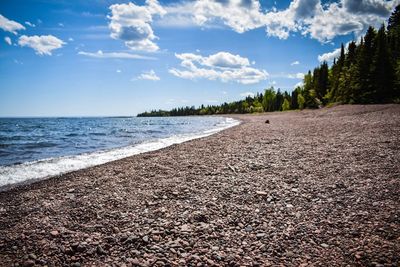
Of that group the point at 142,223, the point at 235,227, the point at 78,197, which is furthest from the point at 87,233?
the point at 235,227

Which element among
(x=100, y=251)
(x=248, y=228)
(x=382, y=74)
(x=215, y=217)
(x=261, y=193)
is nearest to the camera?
(x=100, y=251)

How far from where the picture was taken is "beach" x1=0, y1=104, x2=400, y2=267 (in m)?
4.57

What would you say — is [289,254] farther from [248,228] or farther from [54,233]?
[54,233]

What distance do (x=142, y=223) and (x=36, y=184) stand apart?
6.76 metres

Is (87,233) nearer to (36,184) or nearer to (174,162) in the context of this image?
(36,184)

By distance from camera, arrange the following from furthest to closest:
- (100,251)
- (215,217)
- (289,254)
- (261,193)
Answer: (261,193), (215,217), (100,251), (289,254)

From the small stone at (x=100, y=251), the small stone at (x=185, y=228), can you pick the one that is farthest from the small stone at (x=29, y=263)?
the small stone at (x=185, y=228)

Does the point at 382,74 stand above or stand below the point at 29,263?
above

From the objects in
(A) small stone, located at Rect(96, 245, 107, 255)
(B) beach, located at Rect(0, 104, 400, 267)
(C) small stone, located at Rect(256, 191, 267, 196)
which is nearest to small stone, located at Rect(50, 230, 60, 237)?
(B) beach, located at Rect(0, 104, 400, 267)

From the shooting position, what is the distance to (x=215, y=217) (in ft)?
19.9

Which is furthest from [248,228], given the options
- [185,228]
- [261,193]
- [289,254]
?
[261,193]

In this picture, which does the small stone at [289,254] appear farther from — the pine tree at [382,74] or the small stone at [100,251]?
the pine tree at [382,74]

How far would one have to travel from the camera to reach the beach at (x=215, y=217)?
4.57 meters

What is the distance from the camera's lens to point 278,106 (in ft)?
384
